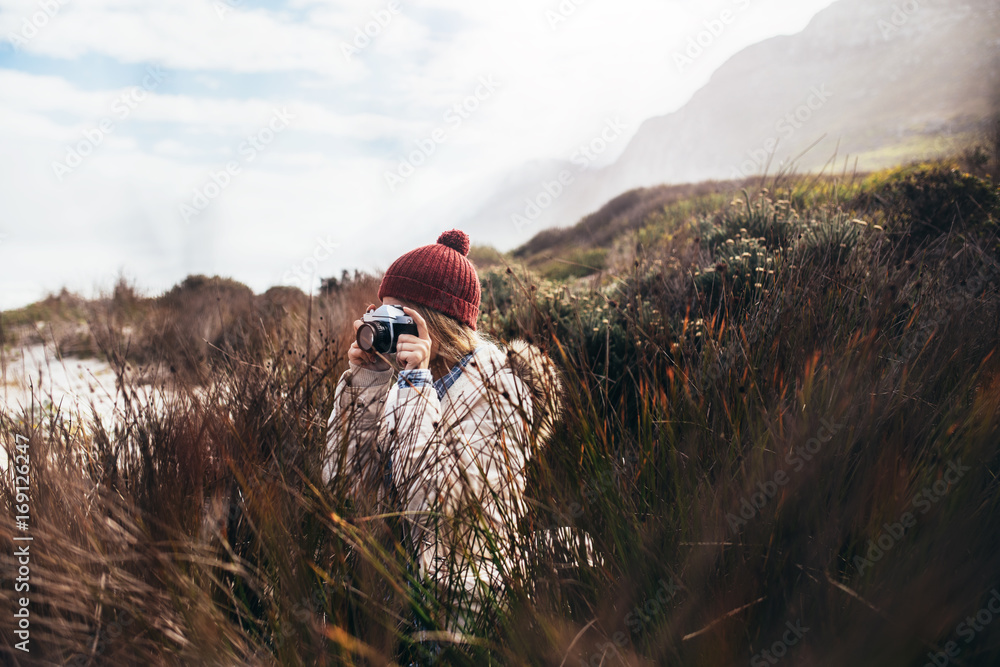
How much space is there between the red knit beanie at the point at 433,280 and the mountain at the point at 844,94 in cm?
2566

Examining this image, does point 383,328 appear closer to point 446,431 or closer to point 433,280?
point 433,280

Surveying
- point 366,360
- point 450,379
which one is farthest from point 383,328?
point 450,379

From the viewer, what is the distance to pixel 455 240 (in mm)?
2824

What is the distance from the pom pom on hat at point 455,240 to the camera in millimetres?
2816

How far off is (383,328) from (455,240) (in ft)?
3.19

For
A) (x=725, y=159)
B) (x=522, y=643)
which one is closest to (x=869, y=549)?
(x=522, y=643)
